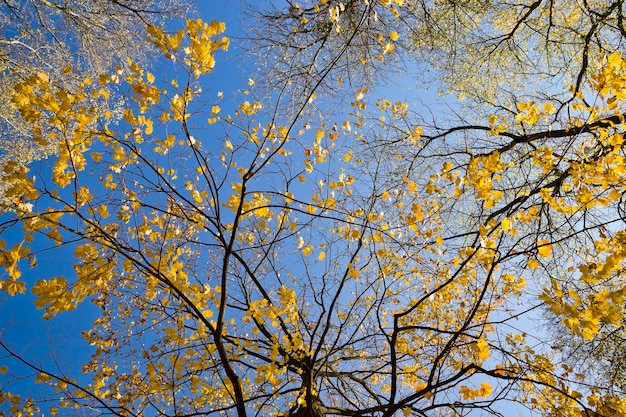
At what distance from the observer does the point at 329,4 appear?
4820 millimetres

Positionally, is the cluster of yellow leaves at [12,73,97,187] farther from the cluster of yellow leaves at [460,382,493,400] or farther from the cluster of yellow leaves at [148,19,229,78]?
the cluster of yellow leaves at [460,382,493,400]

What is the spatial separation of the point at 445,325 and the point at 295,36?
4095 millimetres

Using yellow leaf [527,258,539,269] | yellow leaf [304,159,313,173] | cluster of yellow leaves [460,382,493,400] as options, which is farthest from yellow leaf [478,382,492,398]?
yellow leaf [304,159,313,173]

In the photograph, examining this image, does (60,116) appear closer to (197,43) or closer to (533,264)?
(197,43)

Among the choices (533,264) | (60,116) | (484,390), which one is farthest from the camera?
(484,390)

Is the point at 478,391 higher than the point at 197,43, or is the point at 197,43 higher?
the point at 197,43

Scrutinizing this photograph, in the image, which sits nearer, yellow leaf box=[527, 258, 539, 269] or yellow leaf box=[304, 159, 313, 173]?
yellow leaf box=[527, 258, 539, 269]

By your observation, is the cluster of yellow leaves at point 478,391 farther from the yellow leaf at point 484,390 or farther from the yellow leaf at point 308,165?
the yellow leaf at point 308,165

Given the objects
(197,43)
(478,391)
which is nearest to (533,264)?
(478,391)

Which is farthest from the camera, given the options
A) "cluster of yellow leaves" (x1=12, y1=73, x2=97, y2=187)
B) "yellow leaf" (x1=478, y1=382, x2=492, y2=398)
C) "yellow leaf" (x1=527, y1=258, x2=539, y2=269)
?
"yellow leaf" (x1=478, y1=382, x2=492, y2=398)

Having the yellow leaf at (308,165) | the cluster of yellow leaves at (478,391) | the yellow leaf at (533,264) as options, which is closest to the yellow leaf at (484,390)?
the cluster of yellow leaves at (478,391)

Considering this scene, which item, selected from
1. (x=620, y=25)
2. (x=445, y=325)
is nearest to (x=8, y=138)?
(x=445, y=325)

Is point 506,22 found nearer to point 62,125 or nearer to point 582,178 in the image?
point 582,178

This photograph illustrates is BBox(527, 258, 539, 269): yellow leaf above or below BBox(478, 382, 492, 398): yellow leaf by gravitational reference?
above
